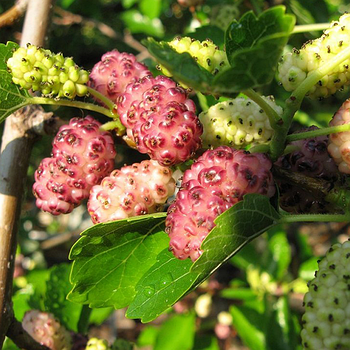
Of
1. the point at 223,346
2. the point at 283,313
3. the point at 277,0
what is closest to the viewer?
the point at 283,313

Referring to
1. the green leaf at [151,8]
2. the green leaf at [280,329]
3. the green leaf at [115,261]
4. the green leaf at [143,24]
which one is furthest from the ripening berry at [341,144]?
the green leaf at [143,24]

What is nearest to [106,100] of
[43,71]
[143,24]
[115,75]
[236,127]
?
[115,75]

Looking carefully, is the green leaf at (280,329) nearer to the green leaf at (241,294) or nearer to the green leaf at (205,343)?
the green leaf at (241,294)

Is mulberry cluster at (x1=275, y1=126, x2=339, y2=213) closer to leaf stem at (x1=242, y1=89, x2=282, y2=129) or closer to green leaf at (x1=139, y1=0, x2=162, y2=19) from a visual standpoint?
leaf stem at (x1=242, y1=89, x2=282, y2=129)

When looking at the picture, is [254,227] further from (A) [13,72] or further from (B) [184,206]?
(A) [13,72]

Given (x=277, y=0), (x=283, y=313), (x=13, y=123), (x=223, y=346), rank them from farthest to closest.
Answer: (x=223, y=346), (x=277, y=0), (x=283, y=313), (x=13, y=123)

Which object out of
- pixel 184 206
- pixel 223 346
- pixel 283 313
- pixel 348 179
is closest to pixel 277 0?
pixel 283 313

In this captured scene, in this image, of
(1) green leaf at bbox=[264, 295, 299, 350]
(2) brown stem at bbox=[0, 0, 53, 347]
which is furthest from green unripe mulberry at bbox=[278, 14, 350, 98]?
(1) green leaf at bbox=[264, 295, 299, 350]
